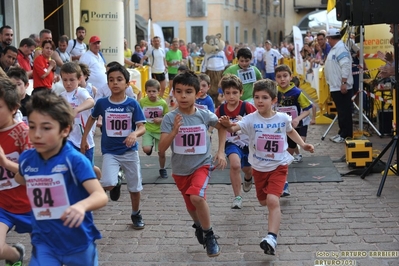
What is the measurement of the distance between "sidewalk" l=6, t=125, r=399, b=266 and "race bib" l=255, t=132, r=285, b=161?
2.58 ft

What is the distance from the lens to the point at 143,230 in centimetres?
738

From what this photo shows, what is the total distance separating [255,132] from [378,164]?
388 centimetres

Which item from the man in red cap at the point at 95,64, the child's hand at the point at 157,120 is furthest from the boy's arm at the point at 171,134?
the man in red cap at the point at 95,64

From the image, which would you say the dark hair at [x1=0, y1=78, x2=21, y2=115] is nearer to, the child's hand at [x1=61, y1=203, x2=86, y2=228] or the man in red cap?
the child's hand at [x1=61, y1=203, x2=86, y2=228]

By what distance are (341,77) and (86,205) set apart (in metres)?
9.85

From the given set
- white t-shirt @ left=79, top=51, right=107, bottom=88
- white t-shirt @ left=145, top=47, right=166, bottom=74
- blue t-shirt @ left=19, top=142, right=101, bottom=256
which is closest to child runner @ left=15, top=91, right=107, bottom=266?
blue t-shirt @ left=19, top=142, right=101, bottom=256

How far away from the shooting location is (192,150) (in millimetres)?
6449

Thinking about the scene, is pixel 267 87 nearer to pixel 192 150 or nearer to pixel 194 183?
pixel 192 150

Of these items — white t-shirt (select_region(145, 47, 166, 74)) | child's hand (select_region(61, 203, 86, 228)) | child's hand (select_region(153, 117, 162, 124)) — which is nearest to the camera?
child's hand (select_region(61, 203, 86, 228))

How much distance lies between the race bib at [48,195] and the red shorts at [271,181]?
8.68 feet

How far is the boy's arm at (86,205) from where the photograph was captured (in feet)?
12.4

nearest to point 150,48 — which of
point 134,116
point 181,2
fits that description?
point 134,116

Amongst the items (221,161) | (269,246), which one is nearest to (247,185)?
(221,161)

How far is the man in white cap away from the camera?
1306 cm
